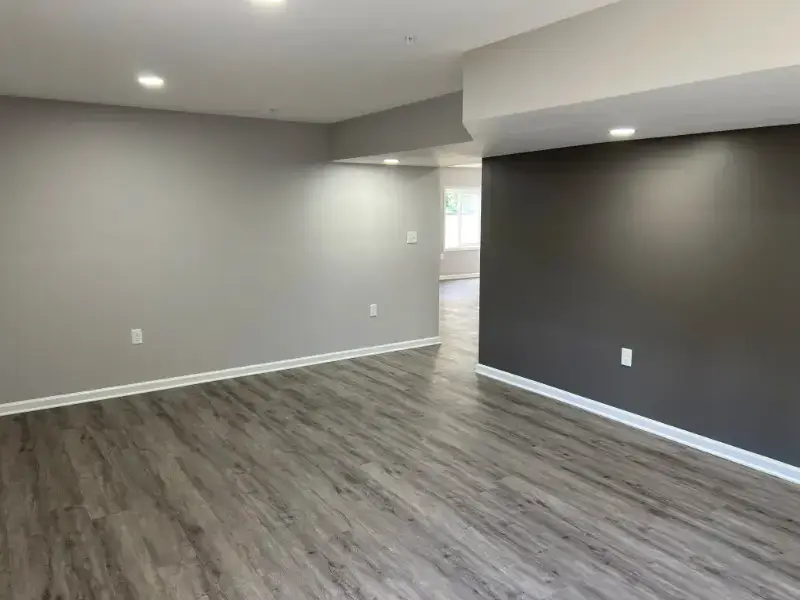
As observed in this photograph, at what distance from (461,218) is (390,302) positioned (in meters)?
6.18

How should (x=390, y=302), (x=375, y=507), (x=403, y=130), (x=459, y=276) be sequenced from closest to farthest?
(x=375, y=507) → (x=403, y=130) → (x=390, y=302) → (x=459, y=276)

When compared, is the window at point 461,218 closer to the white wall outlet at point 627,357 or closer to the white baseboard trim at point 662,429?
the white baseboard trim at point 662,429

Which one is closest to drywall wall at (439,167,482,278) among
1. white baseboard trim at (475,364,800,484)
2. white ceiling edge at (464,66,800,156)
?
white baseboard trim at (475,364,800,484)

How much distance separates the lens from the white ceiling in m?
2.52

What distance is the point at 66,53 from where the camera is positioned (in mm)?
3193

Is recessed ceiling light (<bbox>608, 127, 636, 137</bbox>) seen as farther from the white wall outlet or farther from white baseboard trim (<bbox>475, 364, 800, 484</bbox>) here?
white baseboard trim (<bbox>475, 364, 800, 484</bbox>)

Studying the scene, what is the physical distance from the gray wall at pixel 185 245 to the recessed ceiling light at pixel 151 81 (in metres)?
0.92

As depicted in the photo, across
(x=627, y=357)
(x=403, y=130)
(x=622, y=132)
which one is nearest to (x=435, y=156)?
(x=403, y=130)

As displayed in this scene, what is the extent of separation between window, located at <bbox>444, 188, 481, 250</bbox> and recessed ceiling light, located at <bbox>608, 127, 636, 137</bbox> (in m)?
7.93

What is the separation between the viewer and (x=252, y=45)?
302cm

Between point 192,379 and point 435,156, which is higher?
point 435,156

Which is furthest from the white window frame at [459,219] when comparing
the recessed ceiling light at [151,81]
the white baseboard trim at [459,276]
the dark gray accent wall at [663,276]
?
the recessed ceiling light at [151,81]

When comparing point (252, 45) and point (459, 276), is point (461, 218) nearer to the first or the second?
point (459, 276)

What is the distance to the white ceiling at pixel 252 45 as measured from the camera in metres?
2.52
